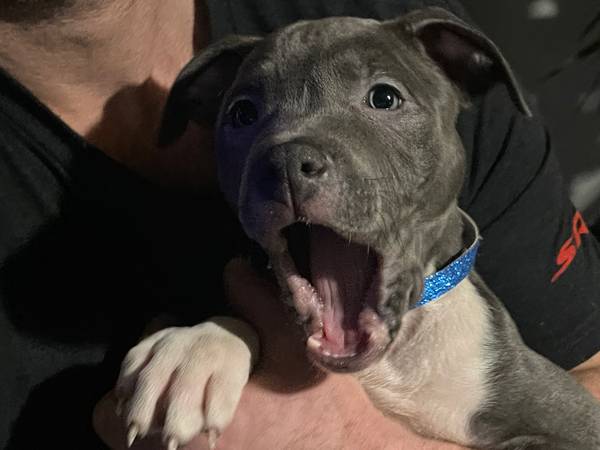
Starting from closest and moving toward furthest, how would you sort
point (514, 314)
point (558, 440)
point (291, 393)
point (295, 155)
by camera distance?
point (295, 155) < point (291, 393) < point (558, 440) < point (514, 314)

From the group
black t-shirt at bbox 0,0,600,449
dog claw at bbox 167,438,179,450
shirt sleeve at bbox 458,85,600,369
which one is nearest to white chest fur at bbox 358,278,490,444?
shirt sleeve at bbox 458,85,600,369

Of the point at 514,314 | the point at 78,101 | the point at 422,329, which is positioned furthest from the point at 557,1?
the point at 78,101

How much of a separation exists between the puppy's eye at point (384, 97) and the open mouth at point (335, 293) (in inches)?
10.5

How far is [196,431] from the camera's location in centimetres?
126

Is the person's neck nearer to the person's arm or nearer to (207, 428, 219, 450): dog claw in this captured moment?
(207, 428, 219, 450): dog claw

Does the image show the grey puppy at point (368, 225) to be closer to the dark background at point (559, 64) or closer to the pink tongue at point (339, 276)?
the pink tongue at point (339, 276)

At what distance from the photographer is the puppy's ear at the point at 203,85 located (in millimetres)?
1604

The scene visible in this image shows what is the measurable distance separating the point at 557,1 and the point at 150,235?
2.15 m

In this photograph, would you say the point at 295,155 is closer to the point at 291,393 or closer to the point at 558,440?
the point at 291,393

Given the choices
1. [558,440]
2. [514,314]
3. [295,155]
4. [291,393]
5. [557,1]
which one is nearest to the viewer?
[295,155]

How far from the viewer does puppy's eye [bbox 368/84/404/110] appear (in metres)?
1.47

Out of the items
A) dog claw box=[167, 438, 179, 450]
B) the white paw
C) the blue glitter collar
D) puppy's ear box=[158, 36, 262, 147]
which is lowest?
the blue glitter collar

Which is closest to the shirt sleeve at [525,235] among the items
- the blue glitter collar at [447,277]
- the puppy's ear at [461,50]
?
the puppy's ear at [461,50]

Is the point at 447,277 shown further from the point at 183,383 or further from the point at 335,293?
the point at 183,383
